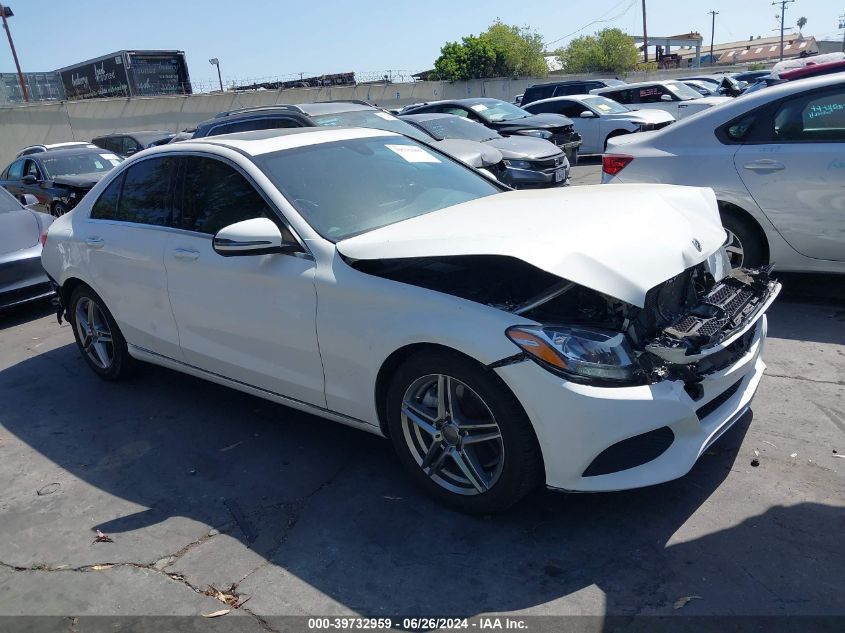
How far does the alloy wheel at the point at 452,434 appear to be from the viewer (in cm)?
325

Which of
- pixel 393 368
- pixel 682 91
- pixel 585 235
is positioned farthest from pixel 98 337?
pixel 682 91

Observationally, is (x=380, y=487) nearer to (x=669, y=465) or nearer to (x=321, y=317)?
(x=321, y=317)

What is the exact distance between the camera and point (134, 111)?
3139cm

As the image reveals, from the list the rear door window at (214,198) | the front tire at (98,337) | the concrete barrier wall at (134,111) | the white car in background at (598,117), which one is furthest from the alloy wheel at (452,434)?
the concrete barrier wall at (134,111)

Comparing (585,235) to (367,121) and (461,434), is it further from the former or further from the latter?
(367,121)

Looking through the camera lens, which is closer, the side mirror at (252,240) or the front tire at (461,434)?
the front tire at (461,434)

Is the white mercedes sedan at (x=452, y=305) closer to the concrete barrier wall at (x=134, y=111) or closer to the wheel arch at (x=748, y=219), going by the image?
the wheel arch at (x=748, y=219)

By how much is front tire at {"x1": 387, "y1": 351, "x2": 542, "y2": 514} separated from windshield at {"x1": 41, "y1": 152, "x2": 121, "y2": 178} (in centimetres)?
1177

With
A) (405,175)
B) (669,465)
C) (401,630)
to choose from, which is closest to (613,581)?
(669,465)

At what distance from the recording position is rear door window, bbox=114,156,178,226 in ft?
15.4

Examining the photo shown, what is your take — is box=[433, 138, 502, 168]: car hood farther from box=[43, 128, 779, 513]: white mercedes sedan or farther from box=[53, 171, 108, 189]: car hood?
box=[53, 171, 108, 189]: car hood

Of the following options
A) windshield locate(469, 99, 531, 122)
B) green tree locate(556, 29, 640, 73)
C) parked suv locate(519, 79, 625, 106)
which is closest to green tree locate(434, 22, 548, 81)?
green tree locate(556, 29, 640, 73)

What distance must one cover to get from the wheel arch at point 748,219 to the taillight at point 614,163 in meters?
0.93

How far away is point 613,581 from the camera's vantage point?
112 inches
